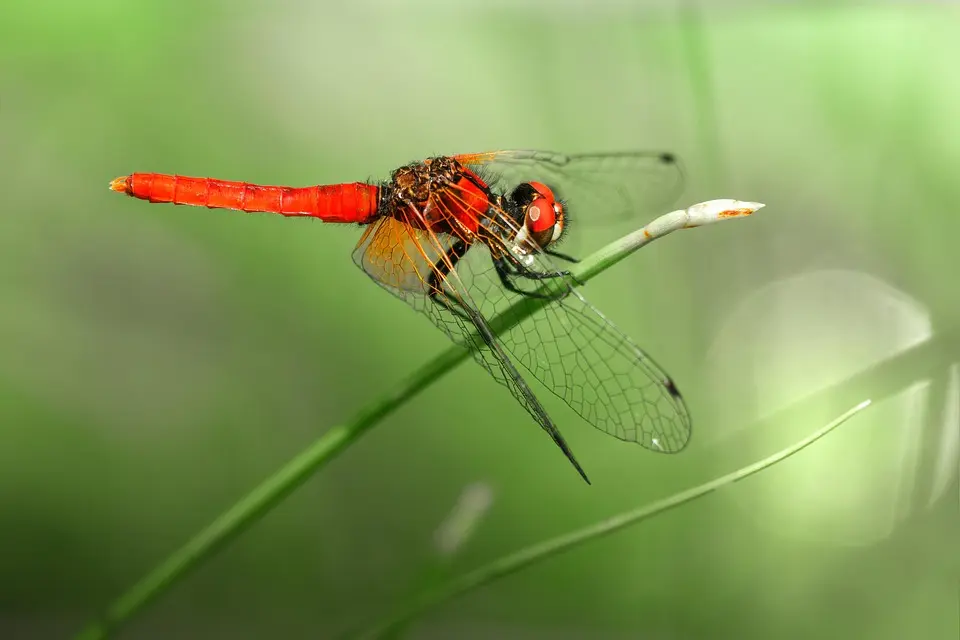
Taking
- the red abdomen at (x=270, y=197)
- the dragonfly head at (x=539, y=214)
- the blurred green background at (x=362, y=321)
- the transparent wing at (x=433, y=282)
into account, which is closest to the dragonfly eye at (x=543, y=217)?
the dragonfly head at (x=539, y=214)

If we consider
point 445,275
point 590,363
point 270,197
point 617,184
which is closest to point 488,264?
point 445,275

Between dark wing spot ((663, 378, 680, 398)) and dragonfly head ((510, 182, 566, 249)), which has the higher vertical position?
dragonfly head ((510, 182, 566, 249))

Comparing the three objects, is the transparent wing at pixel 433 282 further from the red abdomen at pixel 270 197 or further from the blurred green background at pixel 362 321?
the blurred green background at pixel 362 321

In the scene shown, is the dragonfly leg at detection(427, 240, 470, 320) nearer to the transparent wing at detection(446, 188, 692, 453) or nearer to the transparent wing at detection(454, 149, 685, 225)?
the transparent wing at detection(446, 188, 692, 453)

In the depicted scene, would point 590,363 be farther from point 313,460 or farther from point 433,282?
point 313,460

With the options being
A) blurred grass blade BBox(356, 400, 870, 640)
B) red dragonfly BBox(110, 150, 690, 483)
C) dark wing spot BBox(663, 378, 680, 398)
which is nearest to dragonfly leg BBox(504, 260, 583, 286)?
red dragonfly BBox(110, 150, 690, 483)

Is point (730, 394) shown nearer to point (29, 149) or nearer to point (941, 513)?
point (941, 513)

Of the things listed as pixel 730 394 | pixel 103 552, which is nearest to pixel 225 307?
pixel 103 552
